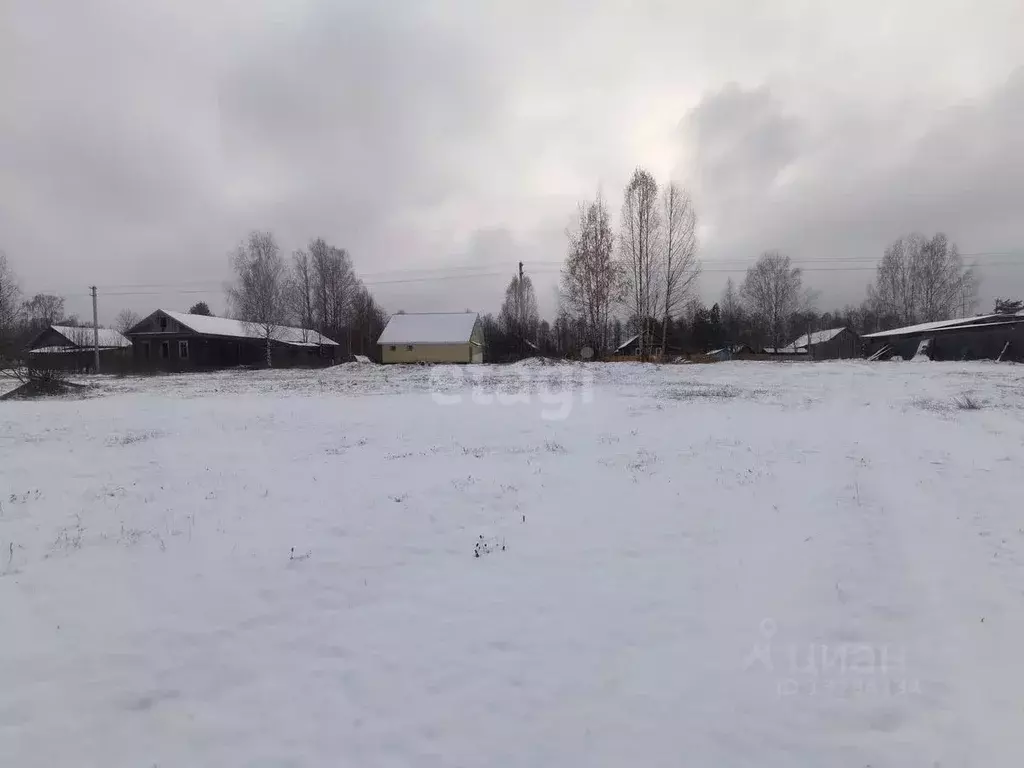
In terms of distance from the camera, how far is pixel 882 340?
47.8 meters

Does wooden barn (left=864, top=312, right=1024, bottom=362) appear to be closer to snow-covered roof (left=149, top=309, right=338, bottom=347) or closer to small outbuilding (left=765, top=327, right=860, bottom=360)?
small outbuilding (left=765, top=327, right=860, bottom=360)

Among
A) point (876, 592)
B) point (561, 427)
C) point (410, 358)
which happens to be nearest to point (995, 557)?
point (876, 592)

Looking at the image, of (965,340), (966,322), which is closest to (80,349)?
(965,340)

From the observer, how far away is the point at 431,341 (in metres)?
54.7

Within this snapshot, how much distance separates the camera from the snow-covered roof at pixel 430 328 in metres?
54.8

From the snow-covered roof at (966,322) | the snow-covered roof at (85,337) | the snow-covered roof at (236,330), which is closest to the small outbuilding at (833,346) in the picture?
the snow-covered roof at (966,322)

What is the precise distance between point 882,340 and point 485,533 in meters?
54.8

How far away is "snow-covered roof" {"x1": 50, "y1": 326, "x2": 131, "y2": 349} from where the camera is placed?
4834cm

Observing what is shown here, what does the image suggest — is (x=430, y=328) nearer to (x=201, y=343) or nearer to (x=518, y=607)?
(x=201, y=343)

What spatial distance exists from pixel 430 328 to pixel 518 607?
53.7m

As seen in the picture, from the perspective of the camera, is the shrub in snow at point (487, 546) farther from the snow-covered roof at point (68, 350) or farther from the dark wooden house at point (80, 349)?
the snow-covered roof at point (68, 350)

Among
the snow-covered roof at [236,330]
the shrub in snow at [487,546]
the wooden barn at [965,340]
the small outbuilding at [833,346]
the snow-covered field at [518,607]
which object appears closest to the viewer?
the snow-covered field at [518,607]

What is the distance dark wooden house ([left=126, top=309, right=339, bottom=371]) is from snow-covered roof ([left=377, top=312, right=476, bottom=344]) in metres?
8.01

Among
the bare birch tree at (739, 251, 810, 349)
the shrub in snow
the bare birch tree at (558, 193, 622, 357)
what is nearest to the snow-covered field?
the shrub in snow
